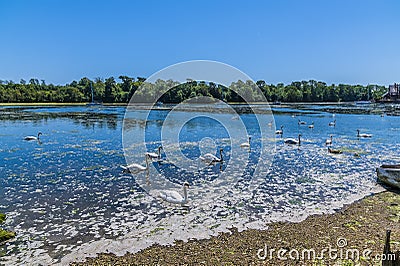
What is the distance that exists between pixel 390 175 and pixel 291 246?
6563mm

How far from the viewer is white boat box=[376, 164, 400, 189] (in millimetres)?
10672

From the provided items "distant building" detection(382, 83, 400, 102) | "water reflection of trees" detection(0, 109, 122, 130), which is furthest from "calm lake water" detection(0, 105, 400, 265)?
"distant building" detection(382, 83, 400, 102)

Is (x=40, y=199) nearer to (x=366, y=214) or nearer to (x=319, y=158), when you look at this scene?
(x=366, y=214)

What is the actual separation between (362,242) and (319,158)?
407 inches

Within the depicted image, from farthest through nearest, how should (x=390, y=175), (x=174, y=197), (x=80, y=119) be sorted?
(x=80, y=119)
(x=390, y=175)
(x=174, y=197)

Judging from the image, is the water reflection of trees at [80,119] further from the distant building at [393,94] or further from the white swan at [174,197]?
the distant building at [393,94]

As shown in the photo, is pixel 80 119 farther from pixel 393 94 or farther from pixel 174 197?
pixel 393 94

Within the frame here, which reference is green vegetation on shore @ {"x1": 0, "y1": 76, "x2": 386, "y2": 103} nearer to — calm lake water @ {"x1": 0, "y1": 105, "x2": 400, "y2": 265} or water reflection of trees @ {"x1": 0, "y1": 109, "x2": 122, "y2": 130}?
water reflection of trees @ {"x1": 0, "y1": 109, "x2": 122, "y2": 130}

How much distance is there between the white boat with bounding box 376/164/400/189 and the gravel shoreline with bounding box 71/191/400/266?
9.19 ft

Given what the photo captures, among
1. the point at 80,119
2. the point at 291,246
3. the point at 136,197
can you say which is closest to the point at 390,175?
the point at 291,246

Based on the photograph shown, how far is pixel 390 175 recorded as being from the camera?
10961mm

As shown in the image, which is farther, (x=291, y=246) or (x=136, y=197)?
Answer: (x=136, y=197)

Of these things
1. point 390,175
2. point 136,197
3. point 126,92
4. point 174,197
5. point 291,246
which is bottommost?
point 291,246

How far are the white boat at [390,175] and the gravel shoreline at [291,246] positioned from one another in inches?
110
